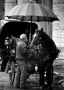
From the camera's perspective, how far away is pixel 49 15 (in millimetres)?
10555

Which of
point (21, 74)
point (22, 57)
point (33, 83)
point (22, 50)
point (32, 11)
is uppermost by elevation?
point (32, 11)

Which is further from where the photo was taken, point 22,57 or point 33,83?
point 33,83

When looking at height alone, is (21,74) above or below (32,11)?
below

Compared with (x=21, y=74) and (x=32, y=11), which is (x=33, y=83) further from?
(x=32, y=11)

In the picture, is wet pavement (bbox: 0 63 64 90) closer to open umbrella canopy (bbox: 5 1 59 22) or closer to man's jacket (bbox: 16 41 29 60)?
man's jacket (bbox: 16 41 29 60)

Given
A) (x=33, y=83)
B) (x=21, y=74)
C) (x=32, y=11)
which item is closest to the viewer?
(x=21, y=74)

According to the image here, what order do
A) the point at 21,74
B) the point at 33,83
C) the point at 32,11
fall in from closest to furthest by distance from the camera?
the point at 21,74 < the point at 32,11 < the point at 33,83

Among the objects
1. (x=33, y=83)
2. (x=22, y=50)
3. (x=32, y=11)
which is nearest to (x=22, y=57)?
(x=22, y=50)

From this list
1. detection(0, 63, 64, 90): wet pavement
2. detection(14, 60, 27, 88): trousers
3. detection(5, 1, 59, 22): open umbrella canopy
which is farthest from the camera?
detection(0, 63, 64, 90): wet pavement

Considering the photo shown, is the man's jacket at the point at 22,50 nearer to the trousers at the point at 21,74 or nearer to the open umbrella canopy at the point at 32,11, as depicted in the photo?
the trousers at the point at 21,74

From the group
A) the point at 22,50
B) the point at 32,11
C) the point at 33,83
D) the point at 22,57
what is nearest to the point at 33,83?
the point at 33,83

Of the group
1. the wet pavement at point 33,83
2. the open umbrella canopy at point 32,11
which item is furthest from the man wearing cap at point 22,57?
the open umbrella canopy at point 32,11

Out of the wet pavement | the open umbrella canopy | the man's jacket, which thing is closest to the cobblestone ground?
the wet pavement

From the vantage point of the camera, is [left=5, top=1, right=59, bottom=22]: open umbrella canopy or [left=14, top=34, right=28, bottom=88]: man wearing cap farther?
[left=5, top=1, right=59, bottom=22]: open umbrella canopy
